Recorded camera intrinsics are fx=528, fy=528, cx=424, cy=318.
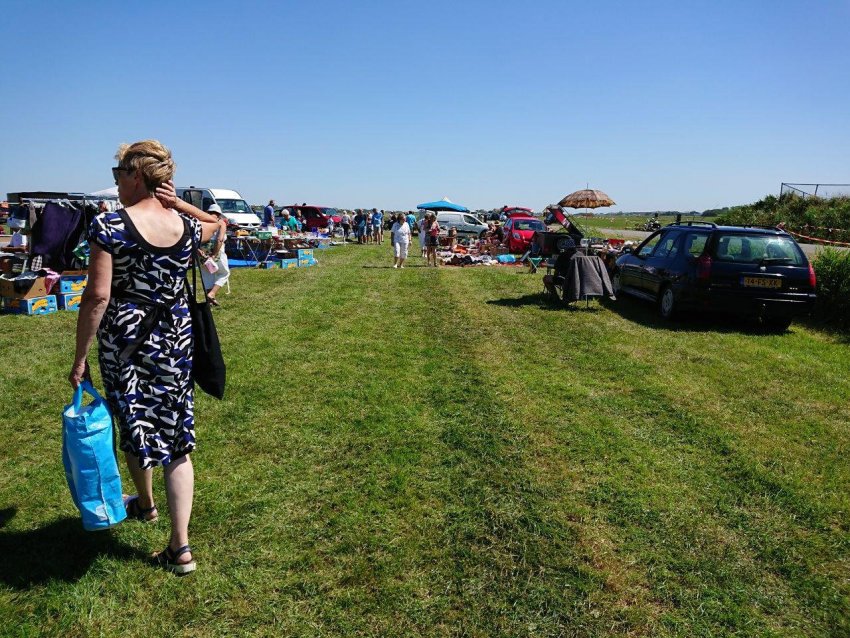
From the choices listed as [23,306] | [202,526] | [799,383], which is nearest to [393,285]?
[23,306]

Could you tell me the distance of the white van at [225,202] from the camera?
21156mm

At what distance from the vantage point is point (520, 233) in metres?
20.7

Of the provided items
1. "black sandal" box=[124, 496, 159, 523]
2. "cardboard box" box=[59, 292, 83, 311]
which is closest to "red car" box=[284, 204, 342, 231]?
"cardboard box" box=[59, 292, 83, 311]

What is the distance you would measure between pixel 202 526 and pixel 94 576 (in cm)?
56

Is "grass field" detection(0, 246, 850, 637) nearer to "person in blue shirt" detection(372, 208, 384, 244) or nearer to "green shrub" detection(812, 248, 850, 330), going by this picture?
"green shrub" detection(812, 248, 850, 330)

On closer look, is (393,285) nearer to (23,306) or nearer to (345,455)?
(23,306)

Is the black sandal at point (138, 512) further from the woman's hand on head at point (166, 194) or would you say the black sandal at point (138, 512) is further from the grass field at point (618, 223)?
the grass field at point (618, 223)

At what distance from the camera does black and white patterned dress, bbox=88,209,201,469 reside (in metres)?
2.38

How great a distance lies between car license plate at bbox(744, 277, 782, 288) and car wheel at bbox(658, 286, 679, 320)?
3.28ft

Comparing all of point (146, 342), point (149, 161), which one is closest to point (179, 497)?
point (146, 342)

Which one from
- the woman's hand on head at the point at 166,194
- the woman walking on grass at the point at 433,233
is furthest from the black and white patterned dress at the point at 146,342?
the woman walking on grass at the point at 433,233

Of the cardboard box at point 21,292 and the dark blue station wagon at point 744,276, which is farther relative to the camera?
the cardboard box at point 21,292

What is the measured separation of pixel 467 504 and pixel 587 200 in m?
16.5

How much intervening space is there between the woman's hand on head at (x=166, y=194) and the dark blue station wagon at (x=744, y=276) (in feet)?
24.9
